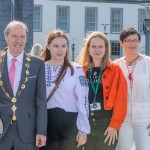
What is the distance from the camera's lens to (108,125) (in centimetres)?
486

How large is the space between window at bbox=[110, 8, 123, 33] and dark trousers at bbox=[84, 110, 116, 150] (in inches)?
1678

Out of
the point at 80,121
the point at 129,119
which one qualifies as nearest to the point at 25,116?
the point at 80,121

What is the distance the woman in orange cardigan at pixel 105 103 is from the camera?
4824 mm

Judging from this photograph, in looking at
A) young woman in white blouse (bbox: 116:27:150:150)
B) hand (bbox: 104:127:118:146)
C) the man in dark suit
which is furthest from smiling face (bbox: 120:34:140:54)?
the man in dark suit

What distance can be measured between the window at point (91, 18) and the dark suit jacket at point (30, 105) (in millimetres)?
42305

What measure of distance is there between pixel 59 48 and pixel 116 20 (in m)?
43.5

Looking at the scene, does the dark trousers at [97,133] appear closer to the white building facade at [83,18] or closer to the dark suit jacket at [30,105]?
the dark suit jacket at [30,105]

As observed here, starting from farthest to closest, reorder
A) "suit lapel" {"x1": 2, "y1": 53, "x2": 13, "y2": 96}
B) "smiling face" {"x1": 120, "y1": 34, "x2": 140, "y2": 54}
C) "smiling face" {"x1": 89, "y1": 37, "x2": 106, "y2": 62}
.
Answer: "smiling face" {"x1": 120, "y1": 34, "x2": 140, "y2": 54}, "smiling face" {"x1": 89, "y1": 37, "x2": 106, "y2": 62}, "suit lapel" {"x1": 2, "y1": 53, "x2": 13, "y2": 96}

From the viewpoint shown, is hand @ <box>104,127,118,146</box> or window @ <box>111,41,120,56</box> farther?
window @ <box>111,41,120,56</box>

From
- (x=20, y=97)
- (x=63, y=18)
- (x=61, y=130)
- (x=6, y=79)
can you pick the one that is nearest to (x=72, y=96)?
(x=61, y=130)

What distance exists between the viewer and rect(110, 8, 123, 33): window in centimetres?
4736

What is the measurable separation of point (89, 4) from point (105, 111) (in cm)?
4320

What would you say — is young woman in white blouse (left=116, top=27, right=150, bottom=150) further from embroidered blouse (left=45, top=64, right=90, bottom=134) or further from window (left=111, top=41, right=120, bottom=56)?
window (left=111, top=41, right=120, bottom=56)

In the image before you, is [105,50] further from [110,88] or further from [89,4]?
[89,4]
